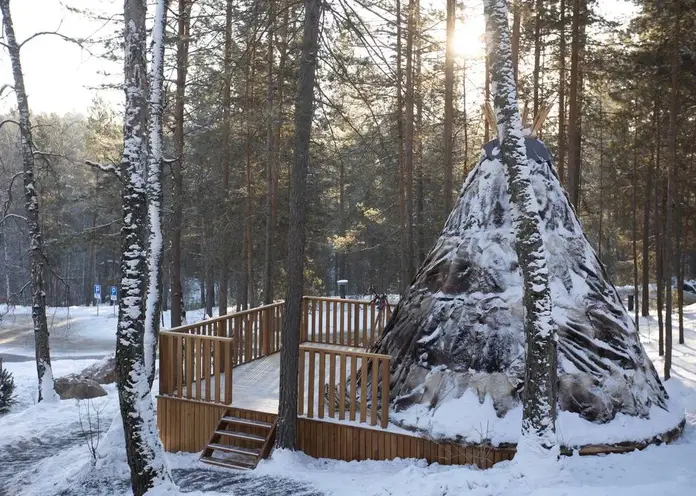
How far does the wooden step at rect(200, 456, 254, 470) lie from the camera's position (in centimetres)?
741

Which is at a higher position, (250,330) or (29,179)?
(29,179)

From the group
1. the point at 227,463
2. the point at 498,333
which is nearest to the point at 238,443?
the point at 227,463

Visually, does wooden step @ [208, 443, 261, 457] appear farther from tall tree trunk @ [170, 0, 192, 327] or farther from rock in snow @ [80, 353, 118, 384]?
rock in snow @ [80, 353, 118, 384]

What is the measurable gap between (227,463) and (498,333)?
380cm

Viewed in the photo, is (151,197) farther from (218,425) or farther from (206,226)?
(206,226)

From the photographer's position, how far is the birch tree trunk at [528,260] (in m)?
5.57

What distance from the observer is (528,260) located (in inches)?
Answer: 222

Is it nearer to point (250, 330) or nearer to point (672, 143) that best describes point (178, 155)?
point (250, 330)

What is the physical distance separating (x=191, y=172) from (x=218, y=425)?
13821 mm

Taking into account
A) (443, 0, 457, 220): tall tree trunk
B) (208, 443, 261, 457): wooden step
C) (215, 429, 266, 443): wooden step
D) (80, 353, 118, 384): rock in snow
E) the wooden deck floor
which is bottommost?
(80, 353, 118, 384): rock in snow

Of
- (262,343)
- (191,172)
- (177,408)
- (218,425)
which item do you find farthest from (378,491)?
(191,172)

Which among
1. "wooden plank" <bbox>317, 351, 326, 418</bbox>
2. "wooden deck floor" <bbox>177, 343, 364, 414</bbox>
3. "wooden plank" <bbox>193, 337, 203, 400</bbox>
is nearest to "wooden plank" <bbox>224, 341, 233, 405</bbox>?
"wooden deck floor" <bbox>177, 343, 364, 414</bbox>

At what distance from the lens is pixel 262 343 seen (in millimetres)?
10961

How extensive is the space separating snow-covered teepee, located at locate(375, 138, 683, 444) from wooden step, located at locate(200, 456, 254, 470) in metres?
2.00
